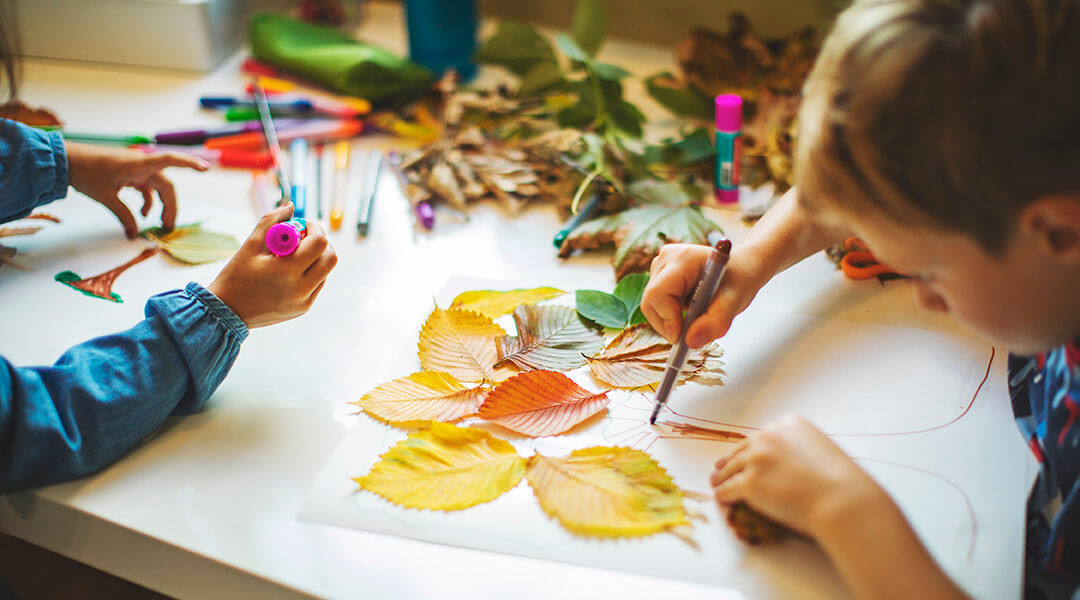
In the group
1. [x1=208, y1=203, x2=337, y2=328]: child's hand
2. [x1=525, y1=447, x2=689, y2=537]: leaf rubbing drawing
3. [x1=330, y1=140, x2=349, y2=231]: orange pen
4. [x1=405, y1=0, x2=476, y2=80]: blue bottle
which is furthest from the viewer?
[x1=405, y1=0, x2=476, y2=80]: blue bottle

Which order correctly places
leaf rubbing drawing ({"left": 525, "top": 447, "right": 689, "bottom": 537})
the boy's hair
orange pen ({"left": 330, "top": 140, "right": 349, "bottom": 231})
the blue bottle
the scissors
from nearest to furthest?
the boy's hair
leaf rubbing drawing ({"left": 525, "top": 447, "right": 689, "bottom": 537})
the scissors
orange pen ({"left": 330, "top": 140, "right": 349, "bottom": 231})
the blue bottle

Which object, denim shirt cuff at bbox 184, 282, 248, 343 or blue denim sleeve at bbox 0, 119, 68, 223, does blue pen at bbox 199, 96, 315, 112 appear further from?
denim shirt cuff at bbox 184, 282, 248, 343

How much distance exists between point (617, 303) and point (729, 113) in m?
0.27

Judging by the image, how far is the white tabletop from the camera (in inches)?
18.6

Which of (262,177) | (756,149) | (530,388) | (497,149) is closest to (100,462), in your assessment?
(530,388)

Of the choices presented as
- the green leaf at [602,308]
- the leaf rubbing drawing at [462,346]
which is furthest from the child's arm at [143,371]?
the green leaf at [602,308]

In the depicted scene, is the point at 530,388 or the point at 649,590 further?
the point at 530,388

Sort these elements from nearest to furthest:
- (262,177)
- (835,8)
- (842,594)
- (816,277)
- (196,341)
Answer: (842,594) < (196,341) < (816,277) < (262,177) < (835,8)

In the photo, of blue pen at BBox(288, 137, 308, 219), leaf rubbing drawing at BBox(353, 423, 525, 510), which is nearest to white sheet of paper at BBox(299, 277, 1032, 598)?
leaf rubbing drawing at BBox(353, 423, 525, 510)

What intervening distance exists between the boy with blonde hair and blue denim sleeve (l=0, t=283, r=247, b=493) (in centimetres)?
38

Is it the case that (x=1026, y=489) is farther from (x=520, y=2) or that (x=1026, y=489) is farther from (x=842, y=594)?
(x=520, y=2)

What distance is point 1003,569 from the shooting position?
0.46 meters

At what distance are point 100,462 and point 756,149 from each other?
74 cm

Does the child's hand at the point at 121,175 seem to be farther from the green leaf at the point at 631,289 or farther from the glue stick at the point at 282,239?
the green leaf at the point at 631,289
